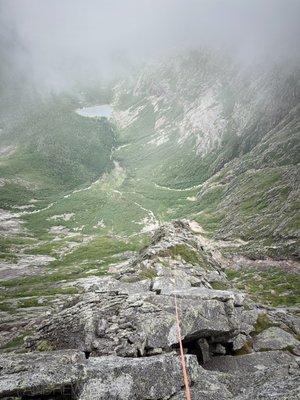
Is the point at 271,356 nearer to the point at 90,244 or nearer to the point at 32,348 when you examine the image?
the point at 32,348

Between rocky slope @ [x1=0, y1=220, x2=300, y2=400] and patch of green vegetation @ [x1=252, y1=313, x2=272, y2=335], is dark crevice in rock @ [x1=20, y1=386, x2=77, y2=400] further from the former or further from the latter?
patch of green vegetation @ [x1=252, y1=313, x2=272, y2=335]

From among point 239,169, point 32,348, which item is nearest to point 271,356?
point 32,348

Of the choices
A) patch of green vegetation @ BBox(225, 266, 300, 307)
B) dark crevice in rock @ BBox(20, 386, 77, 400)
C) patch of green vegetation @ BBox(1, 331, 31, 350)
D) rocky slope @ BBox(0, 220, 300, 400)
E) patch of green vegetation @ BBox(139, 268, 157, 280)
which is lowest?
dark crevice in rock @ BBox(20, 386, 77, 400)

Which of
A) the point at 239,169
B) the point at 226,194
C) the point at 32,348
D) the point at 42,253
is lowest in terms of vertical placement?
the point at 32,348

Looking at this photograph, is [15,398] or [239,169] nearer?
[15,398]

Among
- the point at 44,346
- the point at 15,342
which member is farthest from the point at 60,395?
the point at 15,342

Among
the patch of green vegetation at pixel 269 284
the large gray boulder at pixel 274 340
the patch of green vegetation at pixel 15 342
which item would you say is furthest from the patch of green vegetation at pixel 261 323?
the patch of green vegetation at pixel 269 284

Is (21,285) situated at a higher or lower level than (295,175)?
lower

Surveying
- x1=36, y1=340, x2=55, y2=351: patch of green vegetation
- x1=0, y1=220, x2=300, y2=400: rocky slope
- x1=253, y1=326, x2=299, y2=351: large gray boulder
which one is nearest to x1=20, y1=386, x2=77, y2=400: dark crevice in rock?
x1=0, y1=220, x2=300, y2=400: rocky slope

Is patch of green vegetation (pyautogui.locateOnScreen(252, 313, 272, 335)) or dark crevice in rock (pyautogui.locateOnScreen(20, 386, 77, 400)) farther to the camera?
patch of green vegetation (pyautogui.locateOnScreen(252, 313, 272, 335))
